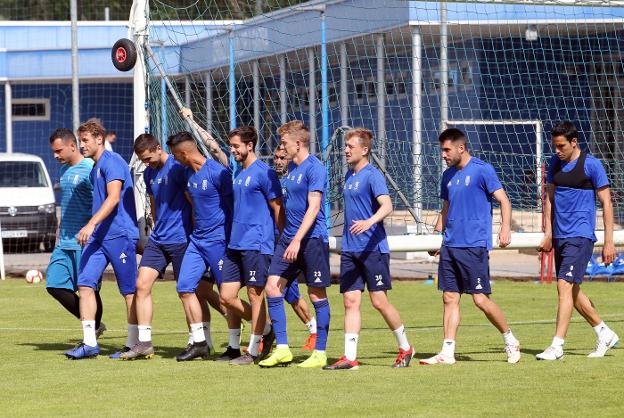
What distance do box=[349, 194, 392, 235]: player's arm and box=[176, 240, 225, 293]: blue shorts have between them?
4.71 feet

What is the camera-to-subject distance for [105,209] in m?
11.1

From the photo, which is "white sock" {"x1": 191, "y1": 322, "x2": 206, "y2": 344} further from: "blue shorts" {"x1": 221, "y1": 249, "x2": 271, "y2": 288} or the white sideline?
the white sideline

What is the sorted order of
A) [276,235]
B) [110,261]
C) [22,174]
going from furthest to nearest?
[22,174]
[276,235]
[110,261]

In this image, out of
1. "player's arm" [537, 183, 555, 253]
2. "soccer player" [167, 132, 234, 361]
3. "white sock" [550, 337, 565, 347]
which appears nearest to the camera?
"white sock" [550, 337, 565, 347]

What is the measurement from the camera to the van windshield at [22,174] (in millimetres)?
26875

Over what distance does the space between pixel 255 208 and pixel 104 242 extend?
1.56m

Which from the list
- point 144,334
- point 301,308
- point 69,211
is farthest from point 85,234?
point 301,308

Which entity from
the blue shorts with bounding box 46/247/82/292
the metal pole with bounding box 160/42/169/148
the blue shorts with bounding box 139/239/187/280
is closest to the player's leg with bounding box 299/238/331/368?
the blue shorts with bounding box 139/239/187/280

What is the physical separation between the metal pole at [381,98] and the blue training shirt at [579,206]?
5.89 metres

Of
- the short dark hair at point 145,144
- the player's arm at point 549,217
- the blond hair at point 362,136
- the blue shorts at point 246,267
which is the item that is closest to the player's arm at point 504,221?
the player's arm at point 549,217

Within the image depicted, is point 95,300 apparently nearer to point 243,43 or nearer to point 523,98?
point 243,43

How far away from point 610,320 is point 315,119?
229 inches

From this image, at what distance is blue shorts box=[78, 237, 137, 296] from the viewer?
1136cm

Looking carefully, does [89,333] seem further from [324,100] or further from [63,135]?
[324,100]
